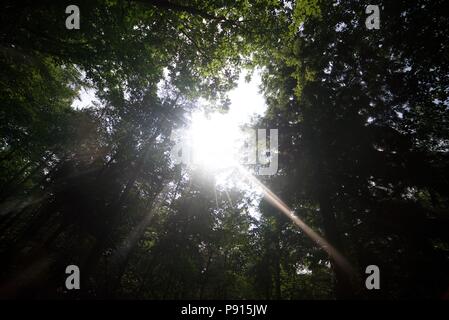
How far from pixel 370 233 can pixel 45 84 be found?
18480mm

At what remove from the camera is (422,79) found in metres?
9.83

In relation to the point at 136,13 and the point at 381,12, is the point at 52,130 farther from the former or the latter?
the point at 381,12

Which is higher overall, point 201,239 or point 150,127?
point 150,127

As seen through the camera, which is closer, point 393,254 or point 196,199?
point 393,254

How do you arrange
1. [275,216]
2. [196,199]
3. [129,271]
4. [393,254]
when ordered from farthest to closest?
1. [129,271]
2. [196,199]
3. [275,216]
4. [393,254]

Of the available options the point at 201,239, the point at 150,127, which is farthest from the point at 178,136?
the point at 201,239

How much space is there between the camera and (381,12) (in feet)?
28.7

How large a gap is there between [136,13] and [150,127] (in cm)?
1145

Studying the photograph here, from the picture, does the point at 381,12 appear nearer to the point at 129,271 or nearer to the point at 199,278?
the point at 199,278

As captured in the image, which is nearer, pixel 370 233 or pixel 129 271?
pixel 370 233

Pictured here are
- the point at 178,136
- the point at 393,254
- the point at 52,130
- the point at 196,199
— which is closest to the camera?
the point at 393,254

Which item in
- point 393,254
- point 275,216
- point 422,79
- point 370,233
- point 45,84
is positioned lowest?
point 393,254

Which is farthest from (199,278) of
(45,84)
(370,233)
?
(45,84)

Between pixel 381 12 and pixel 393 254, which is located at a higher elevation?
pixel 381 12
